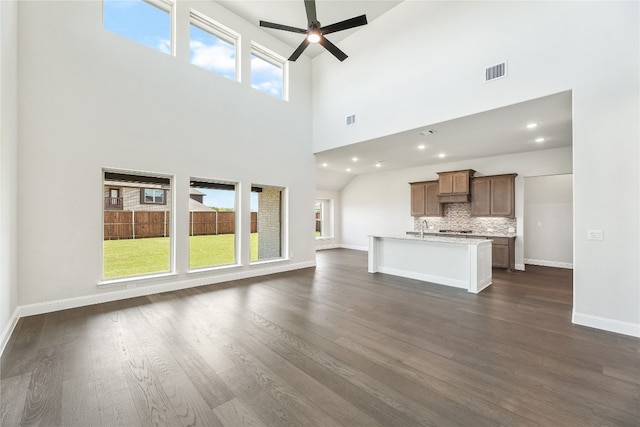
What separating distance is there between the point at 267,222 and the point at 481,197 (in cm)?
598

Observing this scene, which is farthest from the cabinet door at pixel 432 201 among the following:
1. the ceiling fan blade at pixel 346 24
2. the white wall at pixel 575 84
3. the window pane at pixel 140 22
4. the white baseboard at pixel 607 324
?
the window pane at pixel 140 22

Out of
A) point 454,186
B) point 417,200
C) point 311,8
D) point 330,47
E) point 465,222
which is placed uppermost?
point 311,8

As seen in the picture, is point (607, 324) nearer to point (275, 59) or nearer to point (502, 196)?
point (502, 196)

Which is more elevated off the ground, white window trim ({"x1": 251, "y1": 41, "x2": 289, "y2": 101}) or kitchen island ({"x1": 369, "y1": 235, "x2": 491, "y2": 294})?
white window trim ({"x1": 251, "y1": 41, "x2": 289, "y2": 101})

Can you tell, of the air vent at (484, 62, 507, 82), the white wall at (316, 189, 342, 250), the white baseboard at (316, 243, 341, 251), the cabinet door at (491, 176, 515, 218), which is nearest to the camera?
the air vent at (484, 62, 507, 82)

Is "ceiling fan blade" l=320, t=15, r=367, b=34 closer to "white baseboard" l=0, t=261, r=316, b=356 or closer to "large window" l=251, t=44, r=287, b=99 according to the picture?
"large window" l=251, t=44, r=287, b=99

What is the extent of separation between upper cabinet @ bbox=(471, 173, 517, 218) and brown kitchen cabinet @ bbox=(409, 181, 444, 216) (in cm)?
104

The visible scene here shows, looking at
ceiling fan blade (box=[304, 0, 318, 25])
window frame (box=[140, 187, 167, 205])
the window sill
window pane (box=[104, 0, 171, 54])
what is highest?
window pane (box=[104, 0, 171, 54])

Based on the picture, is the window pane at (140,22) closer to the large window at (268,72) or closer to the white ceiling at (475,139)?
the large window at (268,72)

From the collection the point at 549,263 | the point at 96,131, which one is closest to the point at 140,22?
the point at 96,131

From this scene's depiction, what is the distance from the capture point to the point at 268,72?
20.5 ft

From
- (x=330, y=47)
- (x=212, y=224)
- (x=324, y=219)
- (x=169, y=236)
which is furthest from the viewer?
(x=324, y=219)

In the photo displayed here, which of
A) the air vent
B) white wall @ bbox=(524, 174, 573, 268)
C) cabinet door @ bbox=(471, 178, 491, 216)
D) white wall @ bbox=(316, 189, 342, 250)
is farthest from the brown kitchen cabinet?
the air vent

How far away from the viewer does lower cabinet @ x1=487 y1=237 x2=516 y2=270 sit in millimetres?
6605
